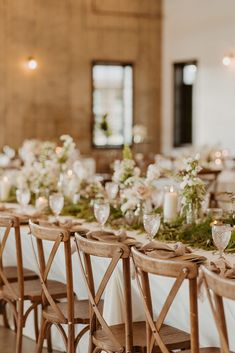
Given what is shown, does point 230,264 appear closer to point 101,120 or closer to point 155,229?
point 155,229

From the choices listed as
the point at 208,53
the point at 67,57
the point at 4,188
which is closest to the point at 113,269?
the point at 4,188

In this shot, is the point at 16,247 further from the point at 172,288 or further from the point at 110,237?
the point at 172,288

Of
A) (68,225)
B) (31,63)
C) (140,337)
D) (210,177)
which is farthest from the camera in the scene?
(31,63)

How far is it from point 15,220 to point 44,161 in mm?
2033

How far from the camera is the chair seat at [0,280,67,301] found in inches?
199

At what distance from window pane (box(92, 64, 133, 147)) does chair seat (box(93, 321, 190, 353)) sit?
1038 cm

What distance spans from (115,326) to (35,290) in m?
1.09

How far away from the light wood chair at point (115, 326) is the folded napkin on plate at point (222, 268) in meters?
0.41

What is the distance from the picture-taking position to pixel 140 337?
412 cm

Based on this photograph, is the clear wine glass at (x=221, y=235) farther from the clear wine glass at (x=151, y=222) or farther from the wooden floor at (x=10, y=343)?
the wooden floor at (x=10, y=343)

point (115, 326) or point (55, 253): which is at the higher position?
point (55, 253)

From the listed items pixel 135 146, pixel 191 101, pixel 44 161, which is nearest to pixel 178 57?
pixel 191 101

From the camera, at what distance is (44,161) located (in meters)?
6.98

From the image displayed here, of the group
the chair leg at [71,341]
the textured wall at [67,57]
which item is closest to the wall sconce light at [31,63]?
the textured wall at [67,57]
